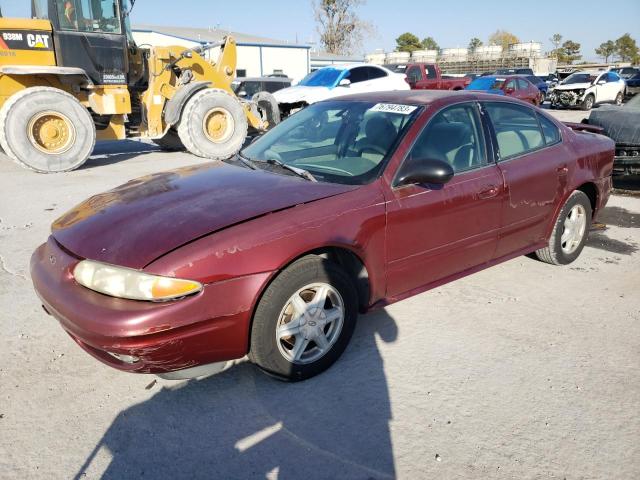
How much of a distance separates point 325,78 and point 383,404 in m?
13.4

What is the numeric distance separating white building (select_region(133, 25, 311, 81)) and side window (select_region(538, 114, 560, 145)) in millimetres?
36002

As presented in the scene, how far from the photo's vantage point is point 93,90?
9.29 meters

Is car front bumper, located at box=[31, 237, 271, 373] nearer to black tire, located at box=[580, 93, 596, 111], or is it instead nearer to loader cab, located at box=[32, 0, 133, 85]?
loader cab, located at box=[32, 0, 133, 85]

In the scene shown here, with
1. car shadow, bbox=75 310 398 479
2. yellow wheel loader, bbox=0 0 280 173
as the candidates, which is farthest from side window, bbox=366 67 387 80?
car shadow, bbox=75 310 398 479

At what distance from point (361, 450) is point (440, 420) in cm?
46

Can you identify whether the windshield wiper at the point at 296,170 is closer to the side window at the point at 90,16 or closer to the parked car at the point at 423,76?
the side window at the point at 90,16

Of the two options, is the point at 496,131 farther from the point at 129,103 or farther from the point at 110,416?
the point at 129,103

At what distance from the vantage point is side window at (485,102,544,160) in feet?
12.3

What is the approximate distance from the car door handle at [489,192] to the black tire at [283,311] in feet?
4.01

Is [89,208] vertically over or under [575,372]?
over

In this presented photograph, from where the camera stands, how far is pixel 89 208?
310 centimetres

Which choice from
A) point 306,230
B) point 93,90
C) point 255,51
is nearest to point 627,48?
point 255,51

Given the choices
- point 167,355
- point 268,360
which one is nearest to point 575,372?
point 268,360

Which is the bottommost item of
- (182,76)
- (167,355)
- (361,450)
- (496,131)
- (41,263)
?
(361,450)
